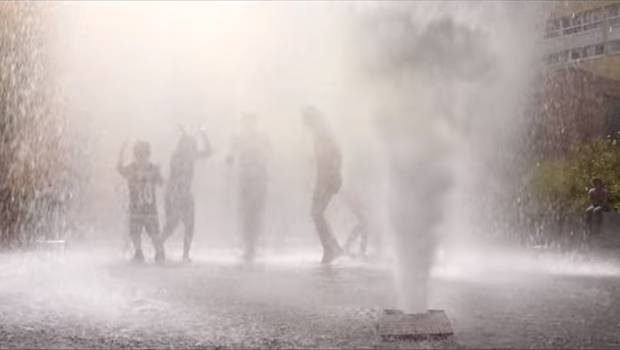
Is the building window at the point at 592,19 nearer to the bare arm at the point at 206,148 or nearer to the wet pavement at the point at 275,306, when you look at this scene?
the bare arm at the point at 206,148

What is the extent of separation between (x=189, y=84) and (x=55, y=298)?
114ft

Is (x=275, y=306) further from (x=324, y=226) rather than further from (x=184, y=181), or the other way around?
(x=184, y=181)

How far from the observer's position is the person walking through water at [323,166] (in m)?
12.2

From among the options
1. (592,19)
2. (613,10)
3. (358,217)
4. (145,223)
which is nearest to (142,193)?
(145,223)

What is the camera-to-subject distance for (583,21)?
127 ft

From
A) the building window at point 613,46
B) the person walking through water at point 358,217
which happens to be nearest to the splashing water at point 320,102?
the person walking through water at point 358,217

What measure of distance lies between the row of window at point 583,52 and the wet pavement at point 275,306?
2853cm

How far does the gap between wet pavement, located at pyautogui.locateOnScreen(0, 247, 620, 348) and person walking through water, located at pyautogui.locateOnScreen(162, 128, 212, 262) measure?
1825 millimetres

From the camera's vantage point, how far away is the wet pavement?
5473 millimetres

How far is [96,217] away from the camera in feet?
82.7

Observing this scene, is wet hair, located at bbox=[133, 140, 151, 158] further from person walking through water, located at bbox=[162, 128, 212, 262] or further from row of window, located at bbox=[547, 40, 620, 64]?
row of window, located at bbox=[547, 40, 620, 64]

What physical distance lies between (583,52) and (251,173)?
29.7 m

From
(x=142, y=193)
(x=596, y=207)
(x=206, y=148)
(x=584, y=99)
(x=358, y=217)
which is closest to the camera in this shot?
(x=142, y=193)

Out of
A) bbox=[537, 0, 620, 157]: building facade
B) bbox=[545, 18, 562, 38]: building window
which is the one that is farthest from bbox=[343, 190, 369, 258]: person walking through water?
bbox=[545, 18, 562, 38]: building window
